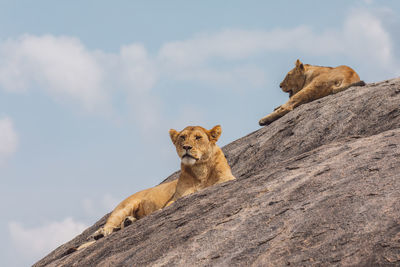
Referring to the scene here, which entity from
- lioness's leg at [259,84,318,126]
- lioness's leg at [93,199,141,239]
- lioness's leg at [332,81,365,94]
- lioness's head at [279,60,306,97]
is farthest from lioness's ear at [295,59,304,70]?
lioness's leg at [93,199,141,239]

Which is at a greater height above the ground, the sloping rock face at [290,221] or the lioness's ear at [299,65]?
the lioness's ear at [299,65]

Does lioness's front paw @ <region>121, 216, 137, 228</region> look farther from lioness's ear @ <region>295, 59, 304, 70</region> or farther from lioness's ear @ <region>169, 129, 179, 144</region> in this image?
lioness's ear @ <region>295, 59, 304, 70</region>

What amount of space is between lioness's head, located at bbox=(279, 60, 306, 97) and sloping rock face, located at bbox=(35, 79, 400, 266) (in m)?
11.4

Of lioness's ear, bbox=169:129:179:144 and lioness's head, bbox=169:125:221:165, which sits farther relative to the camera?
lioness's ear, bbox=169:129:179:144

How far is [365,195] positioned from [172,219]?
3141 millimetres

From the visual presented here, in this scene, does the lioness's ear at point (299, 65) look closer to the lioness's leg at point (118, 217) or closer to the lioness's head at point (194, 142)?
the lioness's head at point (194, 142)

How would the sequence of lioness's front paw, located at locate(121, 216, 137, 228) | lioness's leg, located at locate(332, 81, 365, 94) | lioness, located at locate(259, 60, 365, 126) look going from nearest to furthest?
lioness's front paw, located at locate(121, 216, 137, 228), lioness's leg, located at locate(332, 81, 365, 94), lioness, located at locate(259, 60, 365, 126)

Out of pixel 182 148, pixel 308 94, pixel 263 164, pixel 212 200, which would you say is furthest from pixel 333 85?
pixel 212 200

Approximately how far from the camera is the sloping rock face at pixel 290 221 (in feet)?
20.7

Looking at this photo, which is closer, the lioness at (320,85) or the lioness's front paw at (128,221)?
the lioness's front paw at (128,221)

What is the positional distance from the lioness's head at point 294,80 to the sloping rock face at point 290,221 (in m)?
11.4

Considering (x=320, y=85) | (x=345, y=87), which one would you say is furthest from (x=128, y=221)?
(x=320, y=85)

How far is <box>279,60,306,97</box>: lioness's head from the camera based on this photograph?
21.4 m

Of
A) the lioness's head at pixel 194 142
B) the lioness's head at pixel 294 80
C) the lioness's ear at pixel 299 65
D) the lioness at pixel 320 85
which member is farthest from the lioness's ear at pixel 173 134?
the lioness's ear at pixel 299 65
